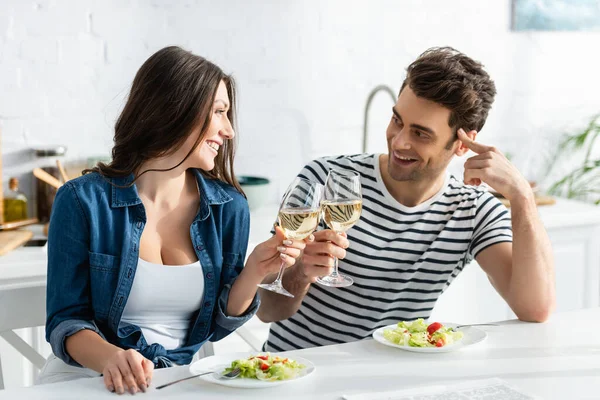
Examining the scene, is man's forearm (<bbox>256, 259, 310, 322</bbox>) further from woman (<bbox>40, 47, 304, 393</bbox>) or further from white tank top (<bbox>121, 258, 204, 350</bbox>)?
white tank top (<bbox>121, 258, 204, 350</bbox>)

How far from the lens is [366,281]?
6.67 ft

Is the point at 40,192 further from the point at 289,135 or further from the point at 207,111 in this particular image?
the point at 207,111

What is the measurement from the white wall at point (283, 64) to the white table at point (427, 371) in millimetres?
1638

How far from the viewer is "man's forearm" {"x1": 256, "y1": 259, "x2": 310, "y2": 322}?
6.13ft

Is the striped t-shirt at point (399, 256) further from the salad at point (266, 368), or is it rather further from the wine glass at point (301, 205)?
the salad at point (266, 368)

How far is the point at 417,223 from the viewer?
2.04 metres

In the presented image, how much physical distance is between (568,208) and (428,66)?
1.69m

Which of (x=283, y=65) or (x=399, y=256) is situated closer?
(x=399, y=256)

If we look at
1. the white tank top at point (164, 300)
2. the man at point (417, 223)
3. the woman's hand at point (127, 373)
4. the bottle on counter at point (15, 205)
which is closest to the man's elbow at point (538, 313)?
the man at point (417, 223)

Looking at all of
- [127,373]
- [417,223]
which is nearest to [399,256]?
[417,223]

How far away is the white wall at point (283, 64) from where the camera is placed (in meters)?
2.86

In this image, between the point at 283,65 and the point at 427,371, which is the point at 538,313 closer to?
the point at 427,371

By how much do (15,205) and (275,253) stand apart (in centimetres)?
149

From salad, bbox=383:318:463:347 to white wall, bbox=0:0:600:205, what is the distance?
160 centimetres
